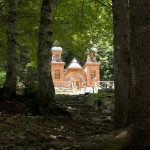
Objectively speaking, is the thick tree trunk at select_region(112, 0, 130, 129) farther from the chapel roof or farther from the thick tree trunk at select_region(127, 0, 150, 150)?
the chapel roof

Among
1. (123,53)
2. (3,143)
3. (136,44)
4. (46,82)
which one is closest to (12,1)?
(46,82)

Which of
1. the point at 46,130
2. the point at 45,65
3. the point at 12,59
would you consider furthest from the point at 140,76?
the point at 12,59

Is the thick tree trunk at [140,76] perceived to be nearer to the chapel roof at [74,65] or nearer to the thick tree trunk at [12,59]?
the thick tree trunk at [12,59]

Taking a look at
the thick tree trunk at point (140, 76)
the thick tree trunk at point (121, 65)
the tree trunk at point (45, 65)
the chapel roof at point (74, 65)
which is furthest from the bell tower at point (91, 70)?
the thick tree trunk at point (140, 76)

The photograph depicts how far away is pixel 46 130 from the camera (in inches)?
339

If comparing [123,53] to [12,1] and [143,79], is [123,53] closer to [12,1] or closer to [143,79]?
[143,79]

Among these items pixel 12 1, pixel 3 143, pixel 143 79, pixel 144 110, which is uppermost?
pixel 12 1

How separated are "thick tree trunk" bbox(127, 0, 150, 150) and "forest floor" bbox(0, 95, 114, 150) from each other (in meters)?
0.58

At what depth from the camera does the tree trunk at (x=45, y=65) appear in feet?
35.3

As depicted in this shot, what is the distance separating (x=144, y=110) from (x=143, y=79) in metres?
0.39

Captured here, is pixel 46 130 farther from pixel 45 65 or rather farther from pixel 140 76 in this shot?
pixel 140 76

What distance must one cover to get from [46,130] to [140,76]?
13.4 feet

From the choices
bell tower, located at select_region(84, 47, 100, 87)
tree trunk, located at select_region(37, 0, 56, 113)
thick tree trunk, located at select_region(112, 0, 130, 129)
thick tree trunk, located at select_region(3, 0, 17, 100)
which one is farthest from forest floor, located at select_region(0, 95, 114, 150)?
bell tower, located at select_region(84, 47, 100, 87)

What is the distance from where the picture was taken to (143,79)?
16.2ft
